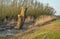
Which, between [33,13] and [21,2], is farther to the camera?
[33,13]

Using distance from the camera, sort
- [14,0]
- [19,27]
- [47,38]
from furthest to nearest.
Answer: [14,0] → [19,27] → [47,38]

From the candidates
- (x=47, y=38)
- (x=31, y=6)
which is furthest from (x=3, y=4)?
(x=47, y=38)

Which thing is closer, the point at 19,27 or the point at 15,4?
the point at 19,27

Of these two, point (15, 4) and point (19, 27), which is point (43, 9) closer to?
point (15, 4)

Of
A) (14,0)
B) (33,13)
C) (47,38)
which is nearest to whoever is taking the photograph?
(47,38)

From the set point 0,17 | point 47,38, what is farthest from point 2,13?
point 47,38

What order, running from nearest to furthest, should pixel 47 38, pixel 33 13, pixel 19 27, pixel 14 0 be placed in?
pixel 47 38 → pixel 19 27 → pixel 14 0 → pixel 33 13

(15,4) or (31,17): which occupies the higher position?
(15,4)

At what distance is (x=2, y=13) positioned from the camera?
1558 inches

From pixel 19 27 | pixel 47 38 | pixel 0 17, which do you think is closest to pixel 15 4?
pixel 0 17

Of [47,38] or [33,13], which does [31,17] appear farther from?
[47,38]

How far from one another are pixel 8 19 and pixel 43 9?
6777 mm

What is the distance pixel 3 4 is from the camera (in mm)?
39781

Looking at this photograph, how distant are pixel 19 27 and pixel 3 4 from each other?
13617mm
